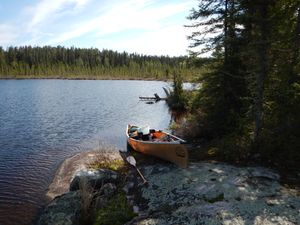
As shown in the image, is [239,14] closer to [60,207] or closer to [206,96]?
[206,96]

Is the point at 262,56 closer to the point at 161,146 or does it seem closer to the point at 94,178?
the point at 161,146

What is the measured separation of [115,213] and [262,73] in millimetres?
7659

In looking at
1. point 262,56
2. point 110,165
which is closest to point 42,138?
point 110,165

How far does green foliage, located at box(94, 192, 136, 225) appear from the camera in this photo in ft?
27.4

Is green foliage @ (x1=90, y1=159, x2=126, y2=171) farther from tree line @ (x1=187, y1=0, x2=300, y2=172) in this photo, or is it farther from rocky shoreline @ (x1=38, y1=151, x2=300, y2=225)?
tree line @ (x1=187, y1=0, x2=300, y2=172)

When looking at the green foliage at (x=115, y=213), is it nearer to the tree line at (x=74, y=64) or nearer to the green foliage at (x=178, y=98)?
the green foliage at (x=178, y=98)

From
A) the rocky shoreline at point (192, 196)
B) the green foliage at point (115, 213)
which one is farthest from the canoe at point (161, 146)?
the green foliage at point (115, 213)

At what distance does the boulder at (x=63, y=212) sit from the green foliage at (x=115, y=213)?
69 cm

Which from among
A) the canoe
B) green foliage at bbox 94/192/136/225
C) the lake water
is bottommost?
the lake water

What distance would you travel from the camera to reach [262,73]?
38.1ft

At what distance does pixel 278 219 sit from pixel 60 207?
6334 mm

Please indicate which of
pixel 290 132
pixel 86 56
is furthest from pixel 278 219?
pixel 86 56

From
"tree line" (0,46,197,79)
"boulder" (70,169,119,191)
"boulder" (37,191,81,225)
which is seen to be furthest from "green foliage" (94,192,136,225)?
"tree line" (0,46,197,79)

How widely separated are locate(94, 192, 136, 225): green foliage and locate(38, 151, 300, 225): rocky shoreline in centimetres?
15
